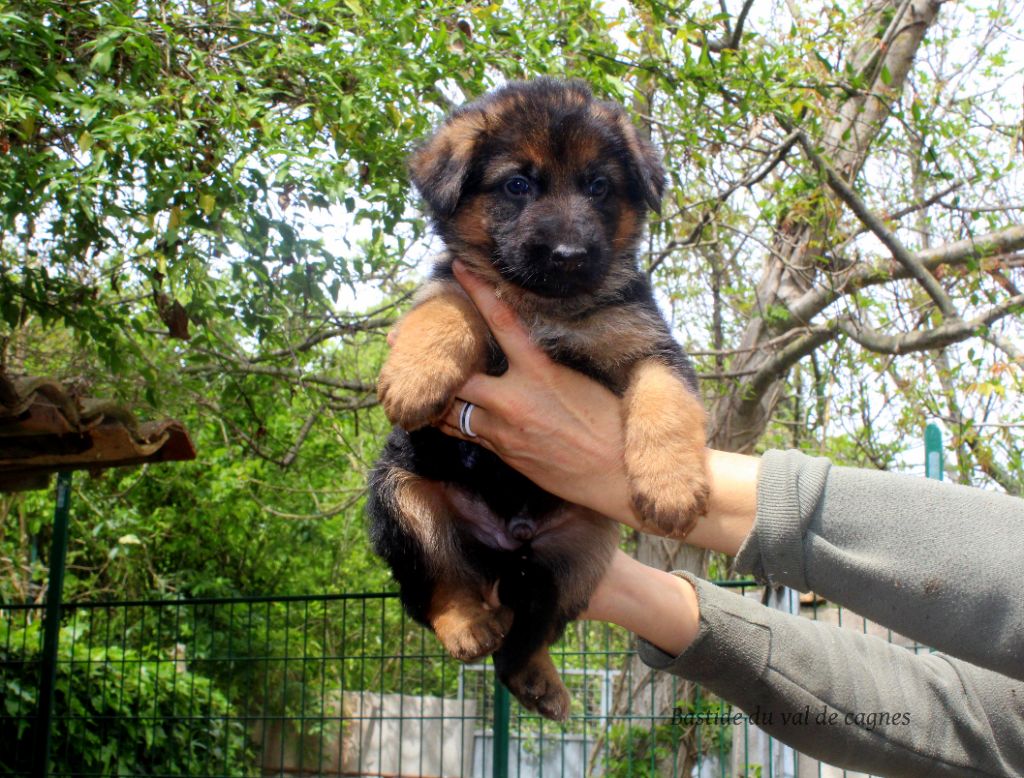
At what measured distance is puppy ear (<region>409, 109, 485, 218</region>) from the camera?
281 cm

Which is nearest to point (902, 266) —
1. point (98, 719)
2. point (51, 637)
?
point (51, 637)

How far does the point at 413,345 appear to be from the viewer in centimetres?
248

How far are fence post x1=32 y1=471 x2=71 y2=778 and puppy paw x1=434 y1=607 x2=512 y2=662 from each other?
4.15 metres

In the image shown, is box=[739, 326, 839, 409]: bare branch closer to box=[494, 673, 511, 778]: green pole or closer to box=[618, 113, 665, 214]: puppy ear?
box=[494, 673, 511, 778]: green pole

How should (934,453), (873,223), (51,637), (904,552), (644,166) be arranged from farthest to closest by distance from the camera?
(51,637), (873,223), (934,453), (644,166), (904,552)

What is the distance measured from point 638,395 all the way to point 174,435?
10.6 feet

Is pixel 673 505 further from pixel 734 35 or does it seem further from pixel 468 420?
pixel 734 35

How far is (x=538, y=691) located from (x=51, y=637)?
171 inches

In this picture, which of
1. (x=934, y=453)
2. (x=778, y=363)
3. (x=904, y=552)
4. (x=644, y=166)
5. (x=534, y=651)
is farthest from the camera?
(x=778, y=363)

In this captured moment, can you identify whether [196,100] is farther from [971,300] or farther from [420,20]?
[971,300]

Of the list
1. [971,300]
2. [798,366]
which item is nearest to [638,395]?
[971,300]

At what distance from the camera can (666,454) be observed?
90.0 inches

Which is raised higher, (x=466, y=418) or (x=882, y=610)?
(x=466, y=418)

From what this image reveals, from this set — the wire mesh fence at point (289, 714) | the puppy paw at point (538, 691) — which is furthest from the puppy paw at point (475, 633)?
the wire mesh fence at point (289, 714)
